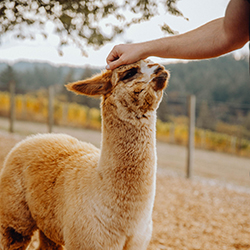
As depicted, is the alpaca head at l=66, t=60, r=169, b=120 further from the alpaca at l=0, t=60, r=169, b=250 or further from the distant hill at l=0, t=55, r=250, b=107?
the distant hill at l=0, t=55, r=250, b=107

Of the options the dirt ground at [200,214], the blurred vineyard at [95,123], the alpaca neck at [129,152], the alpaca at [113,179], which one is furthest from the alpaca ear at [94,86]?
the blurred vineyard at [95,123]

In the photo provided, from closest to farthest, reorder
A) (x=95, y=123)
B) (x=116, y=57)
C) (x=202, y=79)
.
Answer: (x=116, y=57), (x=95, y=123), (x=202, y=79)

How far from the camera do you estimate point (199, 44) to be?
1.52 m

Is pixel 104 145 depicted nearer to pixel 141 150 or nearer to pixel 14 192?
pixel 141 150

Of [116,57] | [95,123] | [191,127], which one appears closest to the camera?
[116,57]

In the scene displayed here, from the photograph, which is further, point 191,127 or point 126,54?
point 191,127

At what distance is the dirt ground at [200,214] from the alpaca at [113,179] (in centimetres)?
178

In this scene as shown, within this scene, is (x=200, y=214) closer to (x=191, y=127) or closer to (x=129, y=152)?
(x=191, y=127)

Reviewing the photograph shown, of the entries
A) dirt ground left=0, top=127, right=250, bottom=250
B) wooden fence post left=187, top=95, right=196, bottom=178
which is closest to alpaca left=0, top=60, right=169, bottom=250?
dirt ground left=0, top=127, right=250, bottom=250

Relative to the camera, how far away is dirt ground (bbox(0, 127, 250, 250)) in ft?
12.1

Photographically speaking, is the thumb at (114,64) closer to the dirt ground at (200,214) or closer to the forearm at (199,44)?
the forearm at (199,44)

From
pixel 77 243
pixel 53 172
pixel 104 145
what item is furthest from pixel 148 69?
pixel 77 243

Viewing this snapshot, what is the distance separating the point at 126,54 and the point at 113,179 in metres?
0.88

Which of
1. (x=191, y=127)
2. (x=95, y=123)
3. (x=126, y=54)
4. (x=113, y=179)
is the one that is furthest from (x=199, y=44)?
(x=95, y=123)
